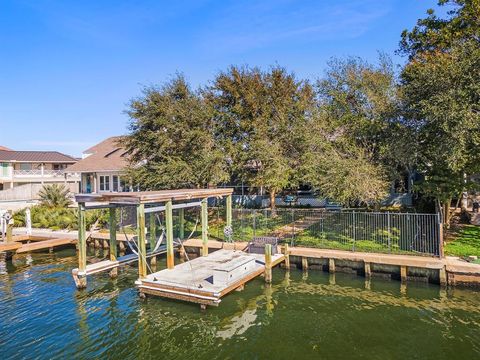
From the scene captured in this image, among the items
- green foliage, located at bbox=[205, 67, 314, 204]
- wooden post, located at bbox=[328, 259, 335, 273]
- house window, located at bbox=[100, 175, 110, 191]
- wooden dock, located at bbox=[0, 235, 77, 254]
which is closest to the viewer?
wooden post, located at bbox=[328, 259, 335, 273]

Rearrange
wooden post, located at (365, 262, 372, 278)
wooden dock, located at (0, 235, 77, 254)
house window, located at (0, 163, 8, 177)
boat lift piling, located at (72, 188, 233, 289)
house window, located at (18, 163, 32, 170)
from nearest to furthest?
boat lift piling, located at (72, 188, 233, 289) → wooden post, located at (365, 262, 372, 278) → wooden dock, located at (0, 235, 77, 254) → house window, located at (0, 163, 8, 177) → house window, located at (18, 163, 32, 170)

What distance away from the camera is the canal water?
10539 millimetres

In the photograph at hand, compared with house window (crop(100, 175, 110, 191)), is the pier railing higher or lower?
lower

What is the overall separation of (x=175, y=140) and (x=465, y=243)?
18.8 metres

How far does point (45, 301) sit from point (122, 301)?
9.89 feet

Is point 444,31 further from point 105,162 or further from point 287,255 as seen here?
point 105,162

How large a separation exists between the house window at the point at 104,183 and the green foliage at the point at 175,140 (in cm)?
1241

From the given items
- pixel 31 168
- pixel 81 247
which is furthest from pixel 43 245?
pixel 31 168

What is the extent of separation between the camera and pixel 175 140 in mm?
26234

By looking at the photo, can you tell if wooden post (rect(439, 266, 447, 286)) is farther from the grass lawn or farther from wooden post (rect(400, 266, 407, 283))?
the grass lawn

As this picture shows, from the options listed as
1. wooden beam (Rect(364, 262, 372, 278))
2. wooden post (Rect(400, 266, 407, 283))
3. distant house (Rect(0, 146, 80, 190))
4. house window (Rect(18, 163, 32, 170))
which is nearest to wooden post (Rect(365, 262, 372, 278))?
wooden beam (Rect(364, 262, 372, 278))

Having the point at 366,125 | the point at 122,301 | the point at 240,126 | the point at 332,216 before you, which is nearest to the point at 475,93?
the point at 366,125

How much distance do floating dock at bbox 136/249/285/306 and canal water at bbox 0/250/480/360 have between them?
0.60 metres

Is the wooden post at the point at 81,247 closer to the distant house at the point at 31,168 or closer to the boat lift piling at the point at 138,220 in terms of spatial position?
the boat lift piling at the point at 138,220
